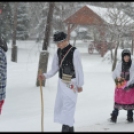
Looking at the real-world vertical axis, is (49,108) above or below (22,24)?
below

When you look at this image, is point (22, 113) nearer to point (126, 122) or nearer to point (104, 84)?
point (126, 122)

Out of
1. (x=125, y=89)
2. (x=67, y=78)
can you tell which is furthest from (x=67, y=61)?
(x=125, y=89)

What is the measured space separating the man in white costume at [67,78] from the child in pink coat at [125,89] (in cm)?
147

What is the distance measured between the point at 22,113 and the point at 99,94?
11.2ft

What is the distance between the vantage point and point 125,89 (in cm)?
639

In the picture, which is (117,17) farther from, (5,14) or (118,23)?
(5,14)

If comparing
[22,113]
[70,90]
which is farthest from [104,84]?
[70,90]

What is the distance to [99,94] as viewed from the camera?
1041cm

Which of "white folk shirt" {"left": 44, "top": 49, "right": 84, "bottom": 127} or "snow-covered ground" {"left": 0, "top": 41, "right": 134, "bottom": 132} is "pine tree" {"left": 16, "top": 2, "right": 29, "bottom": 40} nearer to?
"snow-covered ground" {"left": 0, "top": 41, "right": 134, "bottom": 132}

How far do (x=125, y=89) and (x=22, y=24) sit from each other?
29635mm

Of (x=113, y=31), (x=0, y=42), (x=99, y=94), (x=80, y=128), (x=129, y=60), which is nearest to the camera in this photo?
(x=0, y=42)

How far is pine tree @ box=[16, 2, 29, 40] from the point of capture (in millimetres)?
33875

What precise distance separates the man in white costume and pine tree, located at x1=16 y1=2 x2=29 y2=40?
2853 centimetres

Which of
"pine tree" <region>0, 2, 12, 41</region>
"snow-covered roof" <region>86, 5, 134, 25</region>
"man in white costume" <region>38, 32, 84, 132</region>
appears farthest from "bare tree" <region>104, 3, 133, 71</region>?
"man in white costume" <region>38, 32, 84, 132</region>
